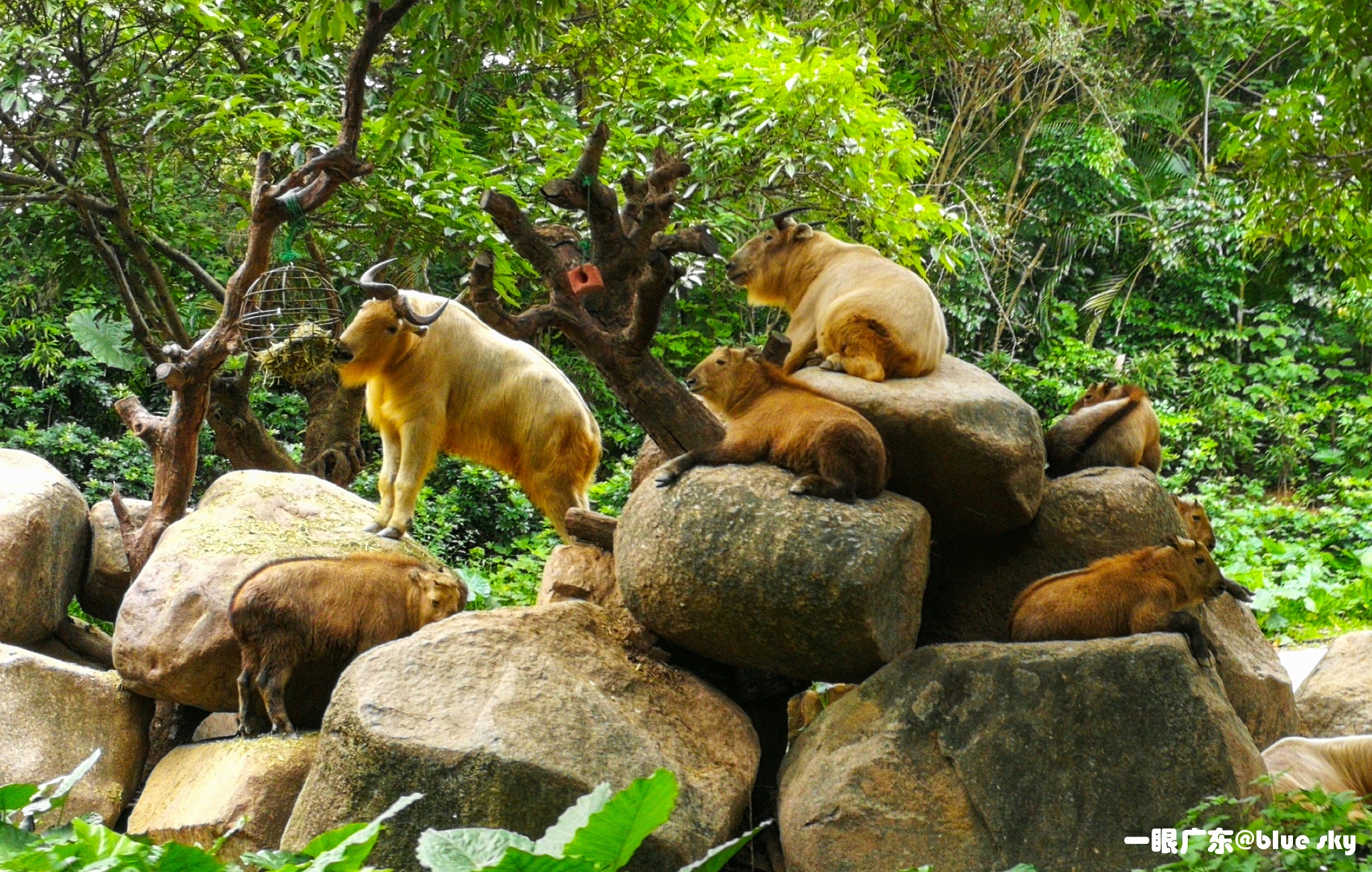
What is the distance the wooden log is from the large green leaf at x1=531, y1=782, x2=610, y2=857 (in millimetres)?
4075

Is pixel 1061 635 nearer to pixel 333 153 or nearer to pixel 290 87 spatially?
pixel 333 153

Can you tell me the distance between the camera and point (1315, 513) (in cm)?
1352

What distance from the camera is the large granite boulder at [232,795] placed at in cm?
546

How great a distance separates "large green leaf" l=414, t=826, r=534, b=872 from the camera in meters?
2.23

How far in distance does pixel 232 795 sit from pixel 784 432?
3.05 metres

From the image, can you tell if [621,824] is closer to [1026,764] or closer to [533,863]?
[533,863]

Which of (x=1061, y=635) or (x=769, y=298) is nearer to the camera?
(x=1061, y=635)

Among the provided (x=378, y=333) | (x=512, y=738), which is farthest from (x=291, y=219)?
(x=512, y=738)

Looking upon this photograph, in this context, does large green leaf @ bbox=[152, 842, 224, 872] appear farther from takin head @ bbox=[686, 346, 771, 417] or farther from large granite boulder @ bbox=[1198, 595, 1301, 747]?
large granite boulder @ bbox=[1198, 595, 1301, 747]

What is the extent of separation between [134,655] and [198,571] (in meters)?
0.53

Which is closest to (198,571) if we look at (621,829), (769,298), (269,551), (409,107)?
(269,551)

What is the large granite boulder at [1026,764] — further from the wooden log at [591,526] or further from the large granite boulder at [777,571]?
the wooden log at [591,526]

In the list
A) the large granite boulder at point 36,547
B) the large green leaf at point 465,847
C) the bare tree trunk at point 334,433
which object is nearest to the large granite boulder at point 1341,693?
the large green leaf at point 465,847

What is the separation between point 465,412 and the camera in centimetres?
739
